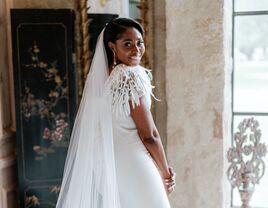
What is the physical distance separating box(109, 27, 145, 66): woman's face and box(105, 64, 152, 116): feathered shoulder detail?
0.03 meters

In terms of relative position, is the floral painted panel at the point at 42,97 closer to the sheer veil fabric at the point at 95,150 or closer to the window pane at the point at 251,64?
the sheer veil fabric at the point at 95,150

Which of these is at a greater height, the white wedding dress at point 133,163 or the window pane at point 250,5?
the window pane at point 250,5

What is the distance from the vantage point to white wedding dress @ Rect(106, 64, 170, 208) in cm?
164

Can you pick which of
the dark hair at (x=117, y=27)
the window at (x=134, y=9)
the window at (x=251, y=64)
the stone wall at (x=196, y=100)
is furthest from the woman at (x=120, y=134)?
the window at (x=251, y=64)

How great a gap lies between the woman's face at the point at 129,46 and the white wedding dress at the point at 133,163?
32 millimetres

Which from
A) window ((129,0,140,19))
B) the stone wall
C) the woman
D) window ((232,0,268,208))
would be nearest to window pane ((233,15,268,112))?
window ((232,0,268,208))

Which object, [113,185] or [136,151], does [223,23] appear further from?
[113,185]

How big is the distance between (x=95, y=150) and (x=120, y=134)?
5.3 inches

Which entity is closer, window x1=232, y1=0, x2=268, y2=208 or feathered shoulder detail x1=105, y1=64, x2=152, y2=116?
feathered shoulder detail x1=105, y1=64, x2=152, y2=116

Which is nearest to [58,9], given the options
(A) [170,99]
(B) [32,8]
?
(B) [32,8]

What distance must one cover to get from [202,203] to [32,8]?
1418mm

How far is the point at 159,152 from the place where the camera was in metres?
1.67

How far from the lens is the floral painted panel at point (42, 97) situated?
81.4 inches

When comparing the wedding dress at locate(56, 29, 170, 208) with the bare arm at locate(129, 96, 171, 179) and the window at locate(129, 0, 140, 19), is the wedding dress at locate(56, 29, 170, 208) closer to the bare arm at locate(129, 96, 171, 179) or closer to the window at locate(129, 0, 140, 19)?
the bare arm at locate(129, 96, 171, 179)
